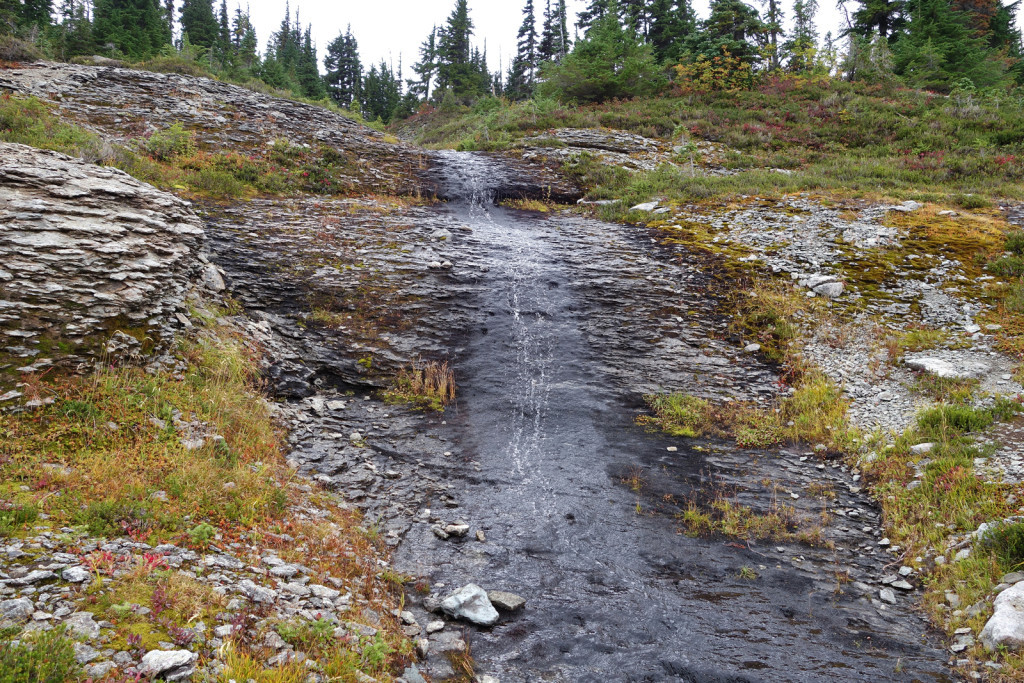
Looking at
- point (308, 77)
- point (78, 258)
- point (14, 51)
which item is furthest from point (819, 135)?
point (308, 77)

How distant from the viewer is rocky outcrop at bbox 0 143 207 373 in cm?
690

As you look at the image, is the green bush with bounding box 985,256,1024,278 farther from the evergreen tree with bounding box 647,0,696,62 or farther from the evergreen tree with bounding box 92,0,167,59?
the evergreen tree with bounding box 92,0,167,59

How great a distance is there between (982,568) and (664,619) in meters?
3.78

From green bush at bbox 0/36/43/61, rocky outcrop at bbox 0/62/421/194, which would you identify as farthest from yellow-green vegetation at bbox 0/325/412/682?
green bush at bbox 0/36/43/61

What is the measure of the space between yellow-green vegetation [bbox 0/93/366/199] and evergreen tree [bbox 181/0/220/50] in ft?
142

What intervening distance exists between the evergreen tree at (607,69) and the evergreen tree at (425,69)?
33.5 metres

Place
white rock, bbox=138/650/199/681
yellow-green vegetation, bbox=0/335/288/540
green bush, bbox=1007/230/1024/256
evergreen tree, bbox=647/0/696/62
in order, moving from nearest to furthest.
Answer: white rock, bbox=138/650/199/681 < yellow-green vegetation, bbox=0/335/288/540 < green bush, bbox=1007/230/1024/256 < evergreen tree, bbox=647/0/696/62

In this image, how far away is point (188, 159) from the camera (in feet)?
55.7

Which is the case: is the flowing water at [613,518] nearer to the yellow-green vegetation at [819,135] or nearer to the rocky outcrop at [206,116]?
the yellow-green vegetation at [819,135]

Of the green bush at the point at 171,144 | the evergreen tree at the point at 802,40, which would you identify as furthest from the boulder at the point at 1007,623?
the evergreen tree at the point at 802,40

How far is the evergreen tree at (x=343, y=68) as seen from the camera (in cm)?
7056

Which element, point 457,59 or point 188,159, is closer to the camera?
point 188,159

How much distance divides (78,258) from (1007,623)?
1280 cm

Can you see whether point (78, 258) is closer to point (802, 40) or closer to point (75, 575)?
point (75, 575)
